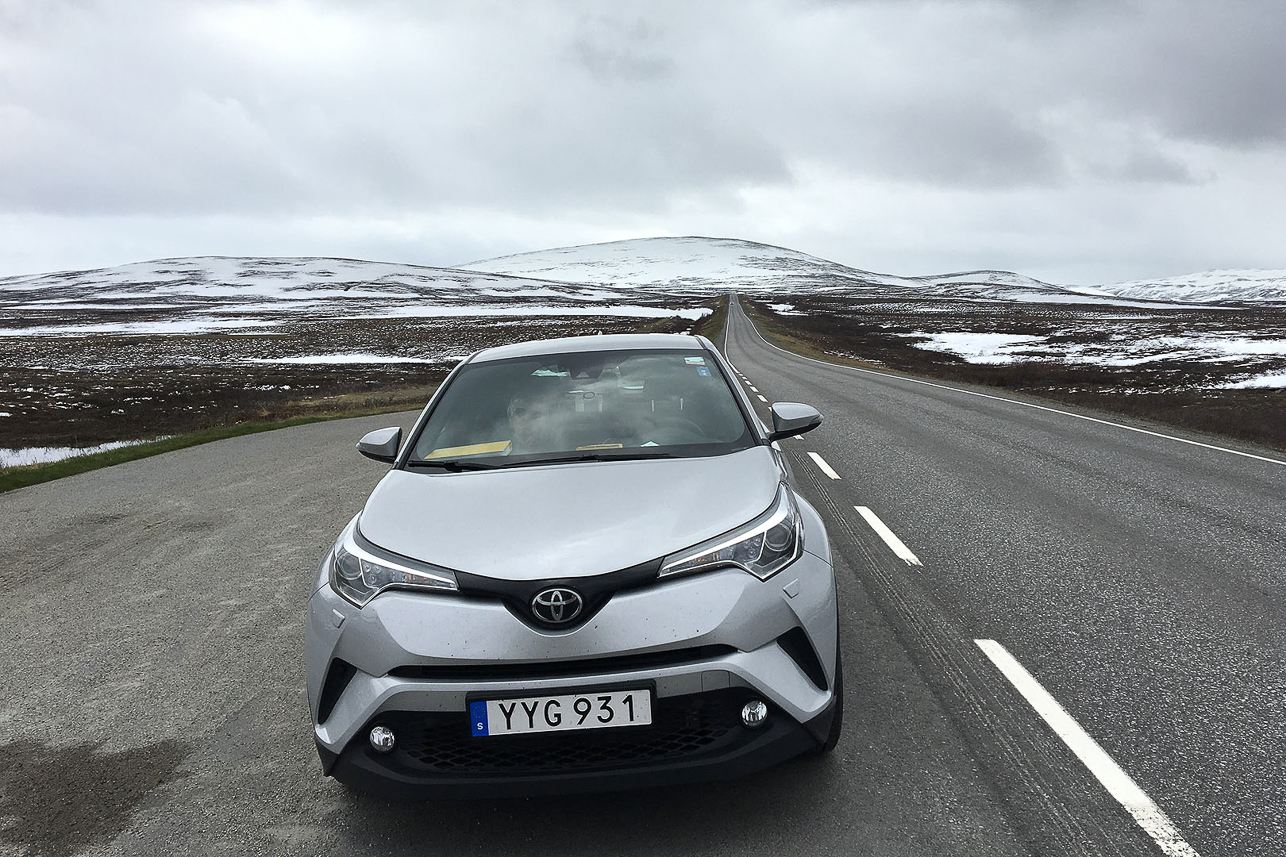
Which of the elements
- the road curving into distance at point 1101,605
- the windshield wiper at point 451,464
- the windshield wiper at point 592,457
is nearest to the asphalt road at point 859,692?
the road curving into distance at point 1101,605

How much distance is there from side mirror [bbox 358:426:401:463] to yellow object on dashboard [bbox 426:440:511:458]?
0.39 metres

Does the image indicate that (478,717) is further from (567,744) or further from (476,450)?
(476,450)

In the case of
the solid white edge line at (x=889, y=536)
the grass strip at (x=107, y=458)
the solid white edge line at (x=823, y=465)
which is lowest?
the grass strip at (x=107, y=458)

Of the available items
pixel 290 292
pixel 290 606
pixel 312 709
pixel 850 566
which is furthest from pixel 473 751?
pixel 290 292

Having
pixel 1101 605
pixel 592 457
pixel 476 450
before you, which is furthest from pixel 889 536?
pixel 476 450

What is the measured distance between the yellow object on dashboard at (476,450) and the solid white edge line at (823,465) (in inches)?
213

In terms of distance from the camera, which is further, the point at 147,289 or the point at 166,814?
the point at 147,289

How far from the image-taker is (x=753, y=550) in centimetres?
270

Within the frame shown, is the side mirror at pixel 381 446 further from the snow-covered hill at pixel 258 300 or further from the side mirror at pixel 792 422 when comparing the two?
the snow-covered hill at pixel 258 300

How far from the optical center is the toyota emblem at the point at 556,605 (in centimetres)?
246

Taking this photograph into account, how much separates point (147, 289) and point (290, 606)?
613 feet

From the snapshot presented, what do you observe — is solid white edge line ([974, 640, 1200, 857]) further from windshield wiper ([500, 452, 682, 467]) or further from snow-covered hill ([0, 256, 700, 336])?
snow-covered hill ([0, 256, 700, 336])

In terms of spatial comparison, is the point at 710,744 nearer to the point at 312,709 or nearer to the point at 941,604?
the point at 312,709

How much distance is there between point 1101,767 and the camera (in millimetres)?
2881
